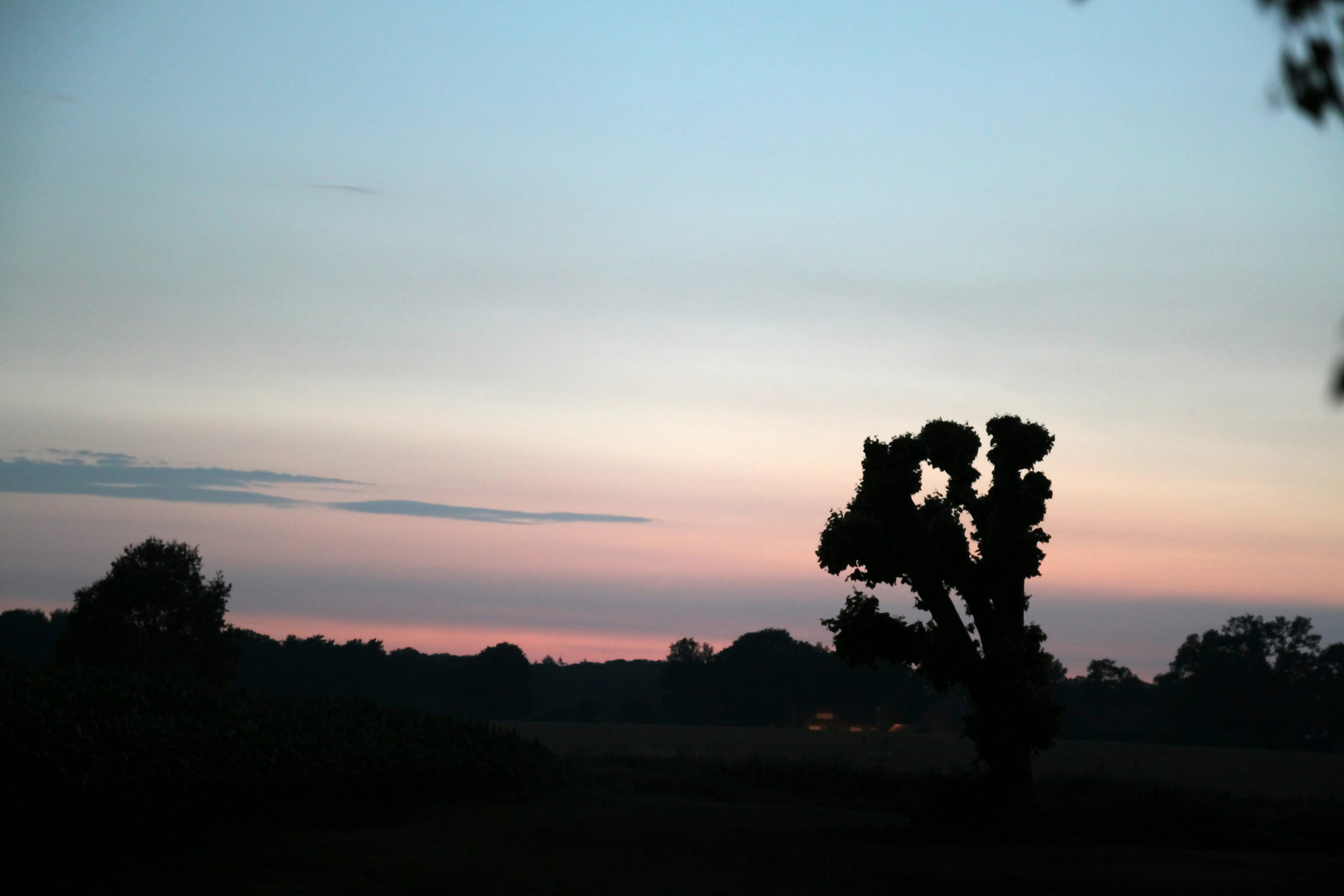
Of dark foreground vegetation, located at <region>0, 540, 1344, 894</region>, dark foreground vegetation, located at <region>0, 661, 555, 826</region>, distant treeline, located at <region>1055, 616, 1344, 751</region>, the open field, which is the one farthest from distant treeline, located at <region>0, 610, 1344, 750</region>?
dark foreground vegetation, located at <region>0, 661, 555, 826</region>

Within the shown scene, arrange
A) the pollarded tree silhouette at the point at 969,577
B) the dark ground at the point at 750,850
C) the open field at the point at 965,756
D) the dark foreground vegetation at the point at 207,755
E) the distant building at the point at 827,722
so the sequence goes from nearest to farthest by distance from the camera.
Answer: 1. the dark ground at the point at 750,850
2. the dark foreground vegetation at the point at 207,755
3. the pollarded tree silhouette at the point at 969,577
4. the open field at the point at 965,756
5. the distant building at the point at 827,722

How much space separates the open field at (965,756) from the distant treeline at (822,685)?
2593 centimetres

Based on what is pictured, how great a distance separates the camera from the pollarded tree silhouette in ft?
74.3

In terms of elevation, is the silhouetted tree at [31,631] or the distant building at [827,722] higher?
the silhouetted tree at [31,631]

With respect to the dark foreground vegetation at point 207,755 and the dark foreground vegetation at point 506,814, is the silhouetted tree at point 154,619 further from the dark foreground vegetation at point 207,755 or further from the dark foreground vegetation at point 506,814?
the dark foreground vegetation at point 207,755

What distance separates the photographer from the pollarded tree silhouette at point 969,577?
2264 centimetres

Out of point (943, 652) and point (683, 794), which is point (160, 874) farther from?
point (683, 794)

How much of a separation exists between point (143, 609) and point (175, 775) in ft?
115

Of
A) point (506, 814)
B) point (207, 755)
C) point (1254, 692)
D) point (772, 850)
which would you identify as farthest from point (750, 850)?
point (1254, 692)

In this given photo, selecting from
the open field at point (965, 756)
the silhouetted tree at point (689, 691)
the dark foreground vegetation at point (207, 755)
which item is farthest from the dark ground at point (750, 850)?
the silhouetted tree at point (689, 691)

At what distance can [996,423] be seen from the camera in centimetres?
2447

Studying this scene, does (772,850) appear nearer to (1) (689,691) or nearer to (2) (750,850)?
(2) (750,850)

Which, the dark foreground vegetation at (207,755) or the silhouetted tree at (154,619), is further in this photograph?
the silhouetted tree at (154,619)

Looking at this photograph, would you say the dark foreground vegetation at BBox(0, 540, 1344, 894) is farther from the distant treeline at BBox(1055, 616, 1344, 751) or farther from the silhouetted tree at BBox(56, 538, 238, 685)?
the distant treeline at BBox(1055, 616, 1344, 751)
